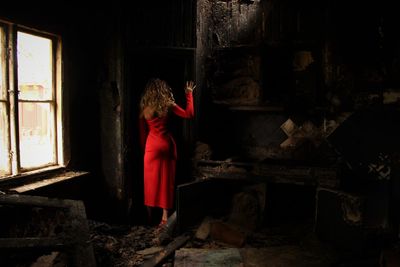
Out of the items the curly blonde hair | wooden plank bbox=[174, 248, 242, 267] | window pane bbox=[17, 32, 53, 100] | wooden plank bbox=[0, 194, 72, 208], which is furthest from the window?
wooden plank bbox=[174, 248, 242, 267]

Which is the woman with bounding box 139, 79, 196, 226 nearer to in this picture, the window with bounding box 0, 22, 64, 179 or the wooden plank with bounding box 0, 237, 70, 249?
the window with bounding box 0, 22, 64, 179

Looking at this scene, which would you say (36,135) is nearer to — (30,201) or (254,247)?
(30,201)

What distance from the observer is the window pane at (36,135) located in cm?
418

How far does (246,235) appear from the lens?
474 cm

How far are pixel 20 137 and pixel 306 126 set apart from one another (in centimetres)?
408

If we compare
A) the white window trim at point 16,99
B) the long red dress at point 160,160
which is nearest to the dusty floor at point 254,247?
the long red dress at point 160,160

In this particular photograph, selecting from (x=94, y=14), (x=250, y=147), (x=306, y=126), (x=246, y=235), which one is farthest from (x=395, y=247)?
(x=94, y=14)

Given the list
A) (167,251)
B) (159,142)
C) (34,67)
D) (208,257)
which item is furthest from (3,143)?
(208,257)

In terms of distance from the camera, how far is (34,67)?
432cm

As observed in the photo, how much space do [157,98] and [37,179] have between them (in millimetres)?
1982

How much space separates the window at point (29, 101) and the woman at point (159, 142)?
1272 mm

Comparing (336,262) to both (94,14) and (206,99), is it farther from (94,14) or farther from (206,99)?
(94,14)

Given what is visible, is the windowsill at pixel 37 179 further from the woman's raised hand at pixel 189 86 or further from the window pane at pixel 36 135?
the woman's raised hand at pixel 189 86

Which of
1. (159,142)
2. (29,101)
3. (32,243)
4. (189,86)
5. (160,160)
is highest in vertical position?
(189,86)
